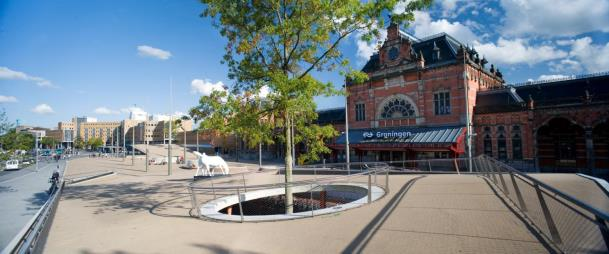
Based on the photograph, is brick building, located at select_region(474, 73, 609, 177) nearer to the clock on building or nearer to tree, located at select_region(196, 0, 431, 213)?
the clock on building

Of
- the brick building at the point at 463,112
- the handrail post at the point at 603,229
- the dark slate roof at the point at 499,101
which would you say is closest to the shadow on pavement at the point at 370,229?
the handrail post at the point at 603,229

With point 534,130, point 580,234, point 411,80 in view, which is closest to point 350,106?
point 411,80

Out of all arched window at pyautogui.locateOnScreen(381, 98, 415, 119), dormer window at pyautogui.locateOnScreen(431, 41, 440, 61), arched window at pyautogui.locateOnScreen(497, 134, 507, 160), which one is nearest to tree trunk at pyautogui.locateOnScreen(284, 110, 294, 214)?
arched window at pyautogui.locateOnScreen(381, 98, 415, 119)

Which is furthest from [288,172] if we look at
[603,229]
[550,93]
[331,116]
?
[331,116]

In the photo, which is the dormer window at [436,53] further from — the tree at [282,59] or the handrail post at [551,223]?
the handrail post at [551,223]

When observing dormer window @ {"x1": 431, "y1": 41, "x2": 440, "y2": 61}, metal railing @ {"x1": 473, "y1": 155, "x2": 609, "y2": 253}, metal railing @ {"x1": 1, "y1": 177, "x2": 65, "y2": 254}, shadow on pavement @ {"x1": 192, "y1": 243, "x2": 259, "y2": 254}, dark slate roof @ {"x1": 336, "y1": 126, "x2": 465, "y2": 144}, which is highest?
dormer window @ {"x1": 431, "y1": 41, "x2": 440, "y2": 61}

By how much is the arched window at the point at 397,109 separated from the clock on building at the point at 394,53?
451 cm

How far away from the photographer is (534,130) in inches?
1051

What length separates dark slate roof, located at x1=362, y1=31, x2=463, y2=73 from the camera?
31.1 m

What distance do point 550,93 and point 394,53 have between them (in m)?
14.4

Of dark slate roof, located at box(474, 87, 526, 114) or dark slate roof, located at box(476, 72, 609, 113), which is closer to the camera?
dark slate roof, located at box(476, 72, 609, 113)

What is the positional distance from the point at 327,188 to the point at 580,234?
11.4 metres

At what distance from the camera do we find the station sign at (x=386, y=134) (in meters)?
31.9

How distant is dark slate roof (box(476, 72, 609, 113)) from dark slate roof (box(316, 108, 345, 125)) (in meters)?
17.3
